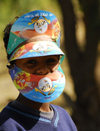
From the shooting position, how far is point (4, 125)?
2.31m

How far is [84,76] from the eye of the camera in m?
6.29

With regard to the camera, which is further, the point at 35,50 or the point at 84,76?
the point at 84,76

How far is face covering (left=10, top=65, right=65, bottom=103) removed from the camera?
2.46 metres

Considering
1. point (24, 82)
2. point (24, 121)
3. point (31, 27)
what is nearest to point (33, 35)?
point (31, 27)

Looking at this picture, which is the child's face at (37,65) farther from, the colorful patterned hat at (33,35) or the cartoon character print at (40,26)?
the cartoon character print at (40,26)

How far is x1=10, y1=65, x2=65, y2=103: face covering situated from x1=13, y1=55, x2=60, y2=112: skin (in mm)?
29

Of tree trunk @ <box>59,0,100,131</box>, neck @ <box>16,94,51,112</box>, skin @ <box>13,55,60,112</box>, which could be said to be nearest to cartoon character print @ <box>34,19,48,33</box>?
skin @ <box>13,55,60,112</box>

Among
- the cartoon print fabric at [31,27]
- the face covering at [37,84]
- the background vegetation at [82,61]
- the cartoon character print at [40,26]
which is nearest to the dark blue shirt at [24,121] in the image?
the face covering at [37,84]

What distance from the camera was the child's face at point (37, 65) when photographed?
2447 mm

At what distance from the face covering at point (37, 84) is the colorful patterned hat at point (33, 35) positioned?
0.14 metres

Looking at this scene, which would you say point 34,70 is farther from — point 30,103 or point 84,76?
point 84,76

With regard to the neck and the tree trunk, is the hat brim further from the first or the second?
the tree trunk

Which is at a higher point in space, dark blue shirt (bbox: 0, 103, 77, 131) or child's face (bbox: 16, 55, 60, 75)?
child's face (bbox: 16, 55, 60, 75)

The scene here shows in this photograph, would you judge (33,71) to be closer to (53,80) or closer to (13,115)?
(53,80)
